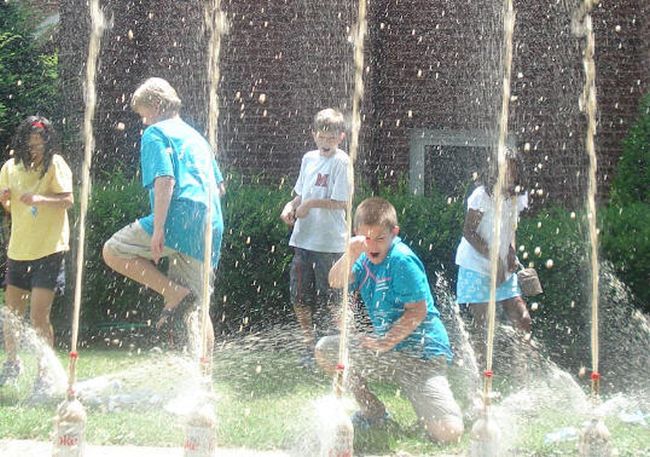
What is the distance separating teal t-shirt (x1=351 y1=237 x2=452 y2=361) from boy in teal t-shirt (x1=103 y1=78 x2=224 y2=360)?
0.89 meters

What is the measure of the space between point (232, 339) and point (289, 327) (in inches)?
16.9

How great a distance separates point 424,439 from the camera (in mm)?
5051

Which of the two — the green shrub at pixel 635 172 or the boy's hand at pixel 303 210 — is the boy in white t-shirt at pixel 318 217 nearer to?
the boy's hand at pixel 303 210

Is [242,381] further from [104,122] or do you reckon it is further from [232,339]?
[104,122]

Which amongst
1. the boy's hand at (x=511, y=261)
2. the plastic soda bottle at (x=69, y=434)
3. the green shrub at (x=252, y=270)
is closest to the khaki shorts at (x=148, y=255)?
the boy's hand at (x=511, y=261)

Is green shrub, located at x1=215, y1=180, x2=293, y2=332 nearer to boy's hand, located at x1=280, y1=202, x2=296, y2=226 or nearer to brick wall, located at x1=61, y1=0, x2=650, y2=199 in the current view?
boy's hand, located at x1=280, y1=202, x2=296, y2=226

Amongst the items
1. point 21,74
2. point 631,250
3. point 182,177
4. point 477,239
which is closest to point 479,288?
point 477,239

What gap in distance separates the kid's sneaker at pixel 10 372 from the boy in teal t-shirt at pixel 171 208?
2.74 feet

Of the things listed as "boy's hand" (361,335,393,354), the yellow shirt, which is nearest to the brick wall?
the yellow shirt

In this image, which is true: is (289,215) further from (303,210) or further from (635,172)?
(635,172)

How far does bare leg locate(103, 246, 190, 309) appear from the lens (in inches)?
231

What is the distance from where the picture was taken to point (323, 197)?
6629 millimetres

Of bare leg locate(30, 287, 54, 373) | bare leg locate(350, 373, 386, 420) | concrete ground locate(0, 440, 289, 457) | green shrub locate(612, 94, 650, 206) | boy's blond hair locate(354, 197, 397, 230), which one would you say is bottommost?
concrete ground locate(0, 440, 289, 457)

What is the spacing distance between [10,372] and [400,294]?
7.96 feet
